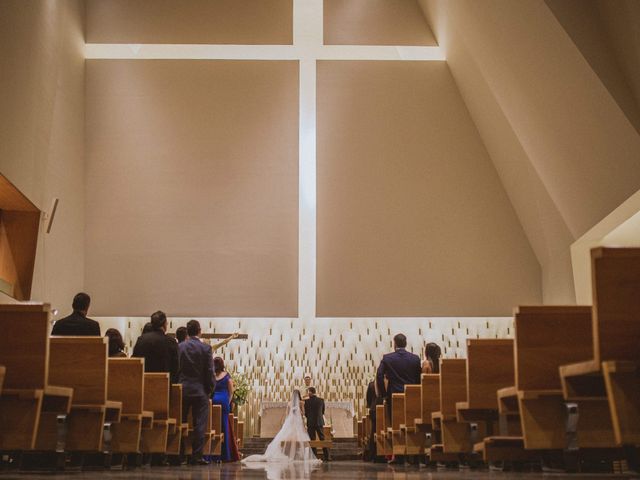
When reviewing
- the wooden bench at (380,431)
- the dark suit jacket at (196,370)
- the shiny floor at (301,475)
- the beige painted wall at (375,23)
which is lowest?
the shiny floor at (301,475)

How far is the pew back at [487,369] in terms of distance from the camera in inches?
190

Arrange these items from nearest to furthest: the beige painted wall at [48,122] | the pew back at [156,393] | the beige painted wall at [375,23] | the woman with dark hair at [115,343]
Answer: the pew back at [156,393]
the woman with dark hair at [115,343]
the beige painted wall at [48,122]
the beige painted wall at [375,23]

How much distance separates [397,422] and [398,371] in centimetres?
56

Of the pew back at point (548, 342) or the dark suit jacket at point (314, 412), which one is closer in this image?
the pew back at point (548, 342)

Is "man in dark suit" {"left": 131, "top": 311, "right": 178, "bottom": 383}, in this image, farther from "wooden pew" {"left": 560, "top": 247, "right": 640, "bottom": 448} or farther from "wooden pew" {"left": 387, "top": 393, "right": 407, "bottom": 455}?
"wooden pew" {"left": 560, "top": 247, "right": 640, "bottom": 448}

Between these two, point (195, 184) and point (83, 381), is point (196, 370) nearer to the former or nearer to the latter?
point (83, 381)

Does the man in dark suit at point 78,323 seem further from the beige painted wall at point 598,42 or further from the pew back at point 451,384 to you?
the beige painted wall at point 598,42

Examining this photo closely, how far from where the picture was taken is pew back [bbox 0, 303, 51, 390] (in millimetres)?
3904

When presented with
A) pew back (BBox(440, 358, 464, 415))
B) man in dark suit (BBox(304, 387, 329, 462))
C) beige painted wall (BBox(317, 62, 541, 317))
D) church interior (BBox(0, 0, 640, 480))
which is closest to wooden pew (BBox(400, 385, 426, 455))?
pew back (BBox(440, 358, 464, 415))

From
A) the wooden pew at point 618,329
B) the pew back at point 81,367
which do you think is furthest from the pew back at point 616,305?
the pew back at point 81,367

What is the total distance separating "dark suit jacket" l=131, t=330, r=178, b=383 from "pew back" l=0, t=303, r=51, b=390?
284 cm

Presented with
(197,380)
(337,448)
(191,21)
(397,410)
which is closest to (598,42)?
(397,410)

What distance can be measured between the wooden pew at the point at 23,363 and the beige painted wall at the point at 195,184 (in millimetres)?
10203

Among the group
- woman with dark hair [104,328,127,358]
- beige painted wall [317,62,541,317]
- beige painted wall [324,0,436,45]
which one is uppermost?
beige painted wall [324,0,436,45]
